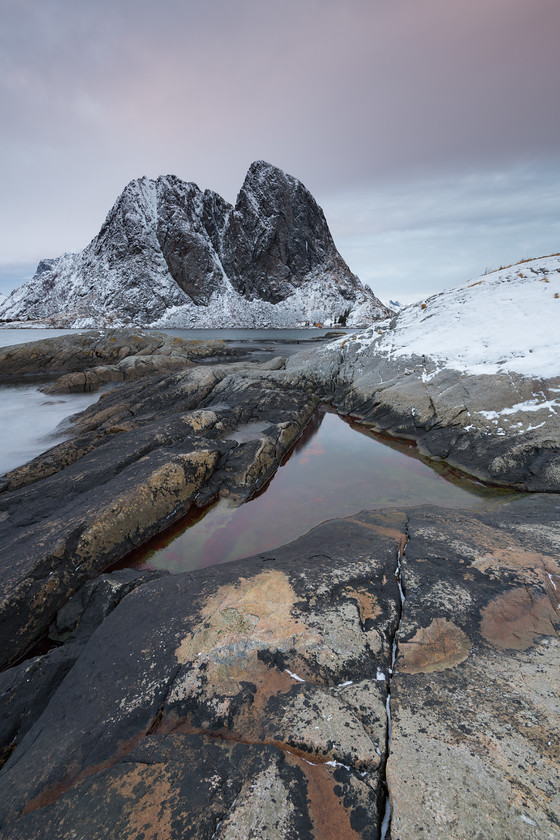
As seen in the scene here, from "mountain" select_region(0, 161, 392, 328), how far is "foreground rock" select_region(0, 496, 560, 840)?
127699mm

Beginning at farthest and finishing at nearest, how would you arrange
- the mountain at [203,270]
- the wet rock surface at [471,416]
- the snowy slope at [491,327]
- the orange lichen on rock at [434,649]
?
the mountain at [203,270]
the snowy slope at [491,327]
the wet rock surface at [471,416]
the orange lichen on rock at [434,649]

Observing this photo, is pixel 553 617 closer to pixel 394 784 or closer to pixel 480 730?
pixel 480 730

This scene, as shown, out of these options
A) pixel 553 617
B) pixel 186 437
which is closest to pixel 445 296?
pixel 186 437

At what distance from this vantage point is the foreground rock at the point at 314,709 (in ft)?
6.73

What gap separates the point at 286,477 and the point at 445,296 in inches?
488

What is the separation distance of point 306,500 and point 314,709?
538cm

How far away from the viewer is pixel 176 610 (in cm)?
388

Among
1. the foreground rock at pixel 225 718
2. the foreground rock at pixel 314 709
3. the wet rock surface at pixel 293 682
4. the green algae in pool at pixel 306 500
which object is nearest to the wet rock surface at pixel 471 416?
the green algae in pool at pixel 306 500

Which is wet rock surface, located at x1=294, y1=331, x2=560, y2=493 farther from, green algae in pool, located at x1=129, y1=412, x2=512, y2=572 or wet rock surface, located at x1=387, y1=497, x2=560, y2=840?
wet rock surface, located at x1=387, y1=497, x2=560, y2=840

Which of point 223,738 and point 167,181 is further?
point 167,181

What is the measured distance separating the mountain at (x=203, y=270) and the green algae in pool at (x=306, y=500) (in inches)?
4800

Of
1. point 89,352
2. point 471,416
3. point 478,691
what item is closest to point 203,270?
point 89,352

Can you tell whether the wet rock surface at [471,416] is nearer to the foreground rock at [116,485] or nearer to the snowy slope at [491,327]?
the snowy slope at [491,327]

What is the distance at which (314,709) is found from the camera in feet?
8.77
